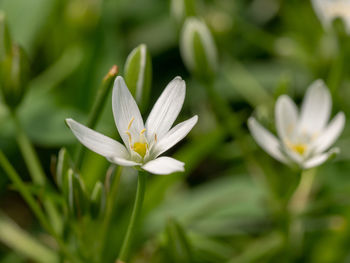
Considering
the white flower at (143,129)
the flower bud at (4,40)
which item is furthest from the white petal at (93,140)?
the flower bud at (4,40)

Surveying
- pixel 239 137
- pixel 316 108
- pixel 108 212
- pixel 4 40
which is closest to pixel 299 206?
pixel 239 137

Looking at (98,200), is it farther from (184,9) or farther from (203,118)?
(203,118)

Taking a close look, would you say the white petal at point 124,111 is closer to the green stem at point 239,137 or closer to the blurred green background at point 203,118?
the blurred green background at point 203,118

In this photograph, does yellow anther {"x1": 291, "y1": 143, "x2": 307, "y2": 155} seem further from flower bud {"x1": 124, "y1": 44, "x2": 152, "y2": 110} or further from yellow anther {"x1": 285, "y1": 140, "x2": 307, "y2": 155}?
flower bud {"x1": 124, "y1": 44, "x2": 152, "y2": 110}

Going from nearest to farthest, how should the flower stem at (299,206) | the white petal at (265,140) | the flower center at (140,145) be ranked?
the flower center at (140,145), the white petal at (265,140), the flower stem at (299,206)

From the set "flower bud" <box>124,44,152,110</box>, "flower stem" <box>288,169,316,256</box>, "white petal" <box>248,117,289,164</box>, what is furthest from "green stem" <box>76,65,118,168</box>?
"flower stem" <box>288,169,316,256</box>
